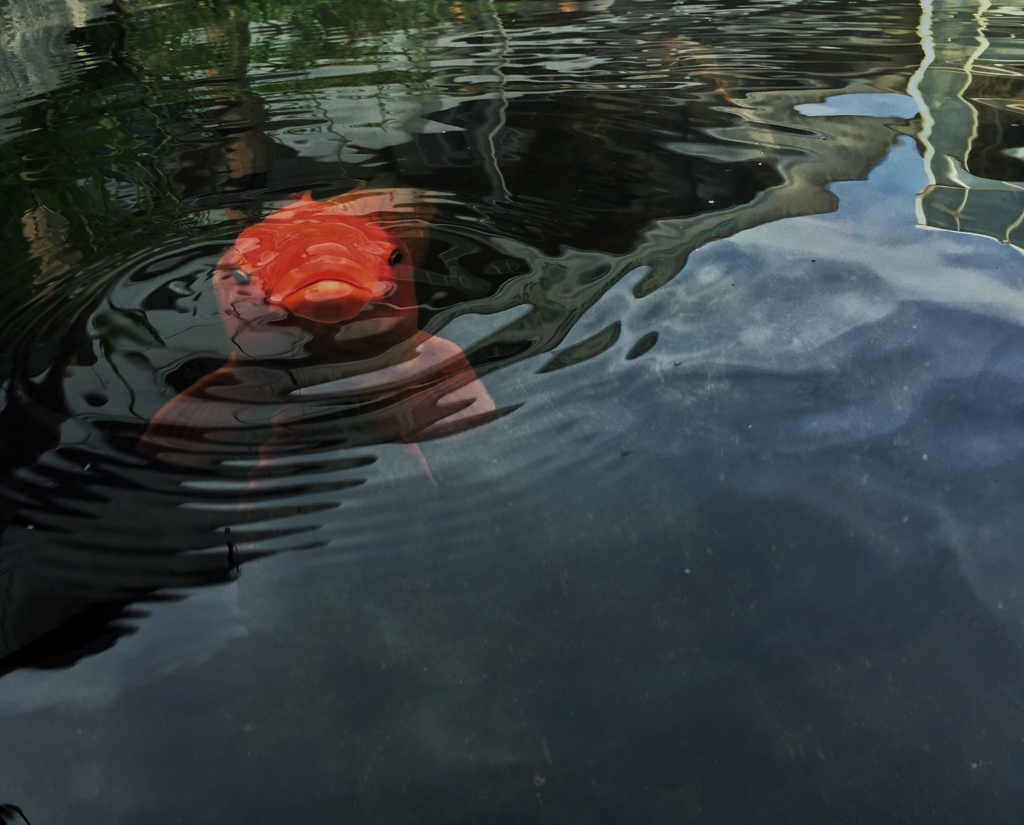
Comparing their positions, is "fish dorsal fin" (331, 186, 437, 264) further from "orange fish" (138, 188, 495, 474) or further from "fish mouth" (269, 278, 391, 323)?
"fish mouth" (269, 278, 391, 323)

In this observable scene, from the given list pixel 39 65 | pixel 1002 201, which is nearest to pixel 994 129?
pixel 1002 201

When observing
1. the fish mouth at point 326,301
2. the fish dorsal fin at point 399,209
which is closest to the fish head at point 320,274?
the fish mouth at point 326,301

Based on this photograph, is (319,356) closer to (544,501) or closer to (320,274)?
(320,274)

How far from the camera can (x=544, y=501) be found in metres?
2.03

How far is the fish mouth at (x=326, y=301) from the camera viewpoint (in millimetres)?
2670

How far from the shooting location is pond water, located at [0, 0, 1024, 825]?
1.50 metres

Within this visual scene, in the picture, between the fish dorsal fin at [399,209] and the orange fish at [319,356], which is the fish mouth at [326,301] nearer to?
the orange fish at [319,356]

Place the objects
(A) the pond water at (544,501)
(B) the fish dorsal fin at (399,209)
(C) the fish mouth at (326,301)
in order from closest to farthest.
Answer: (A) the pond water at (544,501) < (C) the fish mouth at (326,301) < (B) the fish dorsal fin at (399,209)

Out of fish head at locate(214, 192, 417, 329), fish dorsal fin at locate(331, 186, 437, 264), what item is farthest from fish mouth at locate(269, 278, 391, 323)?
fish dorsal fin at locate(331, 186, 437, 264)

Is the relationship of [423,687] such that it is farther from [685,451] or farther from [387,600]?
[685,451]

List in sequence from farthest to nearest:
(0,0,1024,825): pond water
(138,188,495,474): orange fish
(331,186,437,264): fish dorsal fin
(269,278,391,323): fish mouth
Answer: (331,186,437,264): fish dorsal fin, (269,278,391,323): fish mouth, (138,188,495,474): orange fish, (0,0,1024,825): pond water

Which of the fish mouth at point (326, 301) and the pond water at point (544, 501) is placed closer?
the pond water at point (544, 501)

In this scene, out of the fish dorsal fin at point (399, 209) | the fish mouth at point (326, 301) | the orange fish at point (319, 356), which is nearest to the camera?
the orange fish at point (319, 356)

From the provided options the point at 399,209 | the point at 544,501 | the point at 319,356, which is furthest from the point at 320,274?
the point at 544,501
